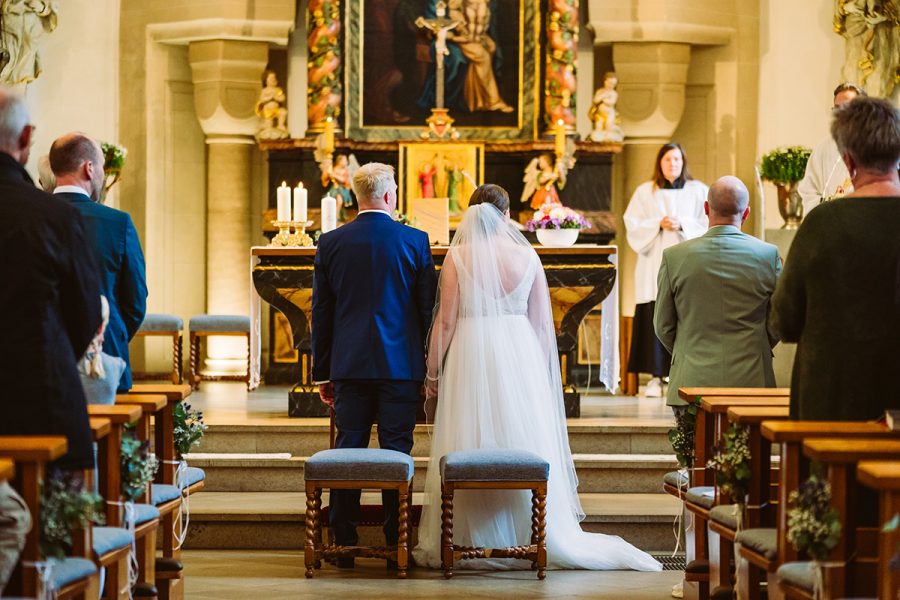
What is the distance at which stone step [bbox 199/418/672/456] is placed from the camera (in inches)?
340

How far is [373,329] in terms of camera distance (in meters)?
6.77

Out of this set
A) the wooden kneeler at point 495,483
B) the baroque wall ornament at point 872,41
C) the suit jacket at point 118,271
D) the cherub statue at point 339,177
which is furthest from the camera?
the cherub statue at point 339,177

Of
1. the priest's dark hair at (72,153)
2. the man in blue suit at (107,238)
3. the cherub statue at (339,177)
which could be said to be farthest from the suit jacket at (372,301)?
the cherub statue at (339,177)

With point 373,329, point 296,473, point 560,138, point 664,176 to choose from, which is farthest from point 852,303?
point 560,138

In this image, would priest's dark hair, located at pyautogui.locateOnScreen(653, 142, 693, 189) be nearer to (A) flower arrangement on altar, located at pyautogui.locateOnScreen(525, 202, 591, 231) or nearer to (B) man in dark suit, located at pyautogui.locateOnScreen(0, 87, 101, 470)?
(A) flower arrangement on altar, located at pyautogui.locateOnScreen(525, 202, 591, 231)

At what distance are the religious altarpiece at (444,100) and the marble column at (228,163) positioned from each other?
62 cm

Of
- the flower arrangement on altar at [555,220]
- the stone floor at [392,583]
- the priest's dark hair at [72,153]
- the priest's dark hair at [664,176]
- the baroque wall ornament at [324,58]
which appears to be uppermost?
the baroque wall ornament at [324,58]

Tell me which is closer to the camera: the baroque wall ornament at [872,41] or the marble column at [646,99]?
the baroque wall ornament at [872,41]

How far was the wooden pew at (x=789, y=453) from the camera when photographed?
4.36 m

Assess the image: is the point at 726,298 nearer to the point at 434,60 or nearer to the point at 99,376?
the point at 99,376

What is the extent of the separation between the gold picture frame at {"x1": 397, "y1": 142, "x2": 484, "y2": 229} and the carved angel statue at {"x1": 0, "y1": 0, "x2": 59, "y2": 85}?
323cm

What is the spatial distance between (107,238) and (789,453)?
276 centimetres

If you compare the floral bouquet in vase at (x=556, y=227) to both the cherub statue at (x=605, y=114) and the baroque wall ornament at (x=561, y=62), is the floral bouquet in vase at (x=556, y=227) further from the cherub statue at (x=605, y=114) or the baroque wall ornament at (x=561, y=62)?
the cherub statue at (x=605, y=114)

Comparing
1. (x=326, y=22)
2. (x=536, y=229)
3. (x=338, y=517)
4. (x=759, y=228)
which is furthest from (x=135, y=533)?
(x=759, y=228)
